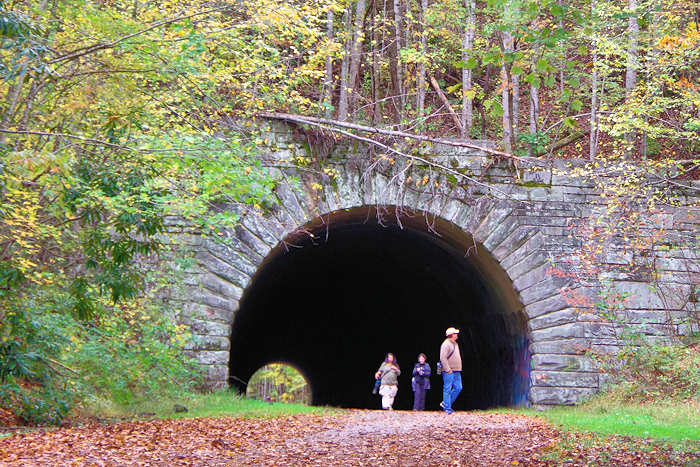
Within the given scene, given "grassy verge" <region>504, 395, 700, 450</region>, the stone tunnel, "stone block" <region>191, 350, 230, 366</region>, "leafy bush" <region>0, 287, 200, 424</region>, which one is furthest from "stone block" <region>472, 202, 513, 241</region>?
"leafy bush" <region>0, 287, 200, 424</region>

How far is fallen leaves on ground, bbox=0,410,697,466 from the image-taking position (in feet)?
20.2

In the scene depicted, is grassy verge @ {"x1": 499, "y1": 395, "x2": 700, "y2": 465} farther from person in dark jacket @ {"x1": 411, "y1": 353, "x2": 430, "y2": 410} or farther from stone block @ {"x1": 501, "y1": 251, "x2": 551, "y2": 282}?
person in dark jacket @ {"x1": 411, "y1": 353, "x2": 430, "y2": 410}

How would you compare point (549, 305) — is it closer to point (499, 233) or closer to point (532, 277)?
point (532, 277)

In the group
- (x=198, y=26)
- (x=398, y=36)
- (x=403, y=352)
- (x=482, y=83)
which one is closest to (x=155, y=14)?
(x=198, y=26)

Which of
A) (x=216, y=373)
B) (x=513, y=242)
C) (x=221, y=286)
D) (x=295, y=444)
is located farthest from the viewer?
(x=513, y=242)

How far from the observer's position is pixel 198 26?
849 centimetres

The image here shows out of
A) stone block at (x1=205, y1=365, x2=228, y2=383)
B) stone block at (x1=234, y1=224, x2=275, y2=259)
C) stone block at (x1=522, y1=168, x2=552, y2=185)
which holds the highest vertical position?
stone block at (x1=522, y1=168, x2=552, y2=185)

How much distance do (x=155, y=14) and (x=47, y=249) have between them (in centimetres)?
285

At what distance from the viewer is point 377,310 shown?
19.1 meters

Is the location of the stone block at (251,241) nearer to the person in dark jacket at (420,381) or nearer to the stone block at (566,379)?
the person in dark jacket at (420,381)

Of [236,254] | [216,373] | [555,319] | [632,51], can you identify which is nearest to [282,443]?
[216,373]

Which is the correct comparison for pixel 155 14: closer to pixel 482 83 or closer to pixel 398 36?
pixel 398 36

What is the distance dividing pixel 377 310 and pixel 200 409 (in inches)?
390

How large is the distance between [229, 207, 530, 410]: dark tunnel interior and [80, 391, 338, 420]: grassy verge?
880 mm
